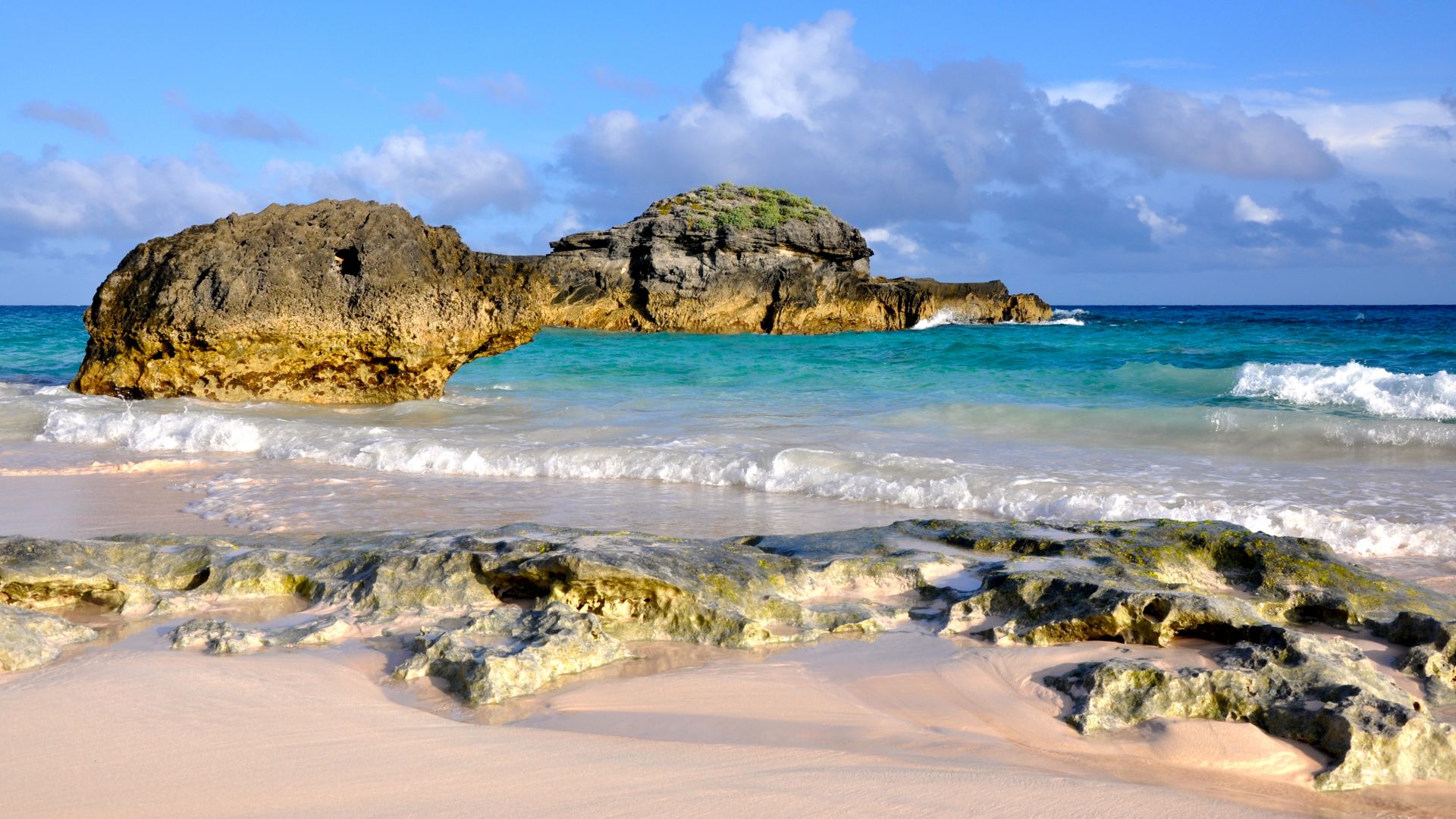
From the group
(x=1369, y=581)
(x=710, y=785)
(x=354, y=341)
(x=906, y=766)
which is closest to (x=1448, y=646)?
(x=1369, y=581)

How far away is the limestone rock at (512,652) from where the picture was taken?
2889 millimetres

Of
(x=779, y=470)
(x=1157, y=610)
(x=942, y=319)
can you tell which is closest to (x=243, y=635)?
(x=1157, y=610)

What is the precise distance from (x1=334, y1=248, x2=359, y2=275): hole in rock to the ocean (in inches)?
65.1

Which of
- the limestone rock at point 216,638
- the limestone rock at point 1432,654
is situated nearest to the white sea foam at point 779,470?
the limestone rock at point 1432,654

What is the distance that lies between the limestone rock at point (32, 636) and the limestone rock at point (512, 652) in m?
1.05

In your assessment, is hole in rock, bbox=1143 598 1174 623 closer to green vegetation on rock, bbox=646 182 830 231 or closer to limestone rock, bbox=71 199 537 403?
limestone rock, bbox=71 199 537 403

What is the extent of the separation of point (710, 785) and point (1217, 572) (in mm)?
2822

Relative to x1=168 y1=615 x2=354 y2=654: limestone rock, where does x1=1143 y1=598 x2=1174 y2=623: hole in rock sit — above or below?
above

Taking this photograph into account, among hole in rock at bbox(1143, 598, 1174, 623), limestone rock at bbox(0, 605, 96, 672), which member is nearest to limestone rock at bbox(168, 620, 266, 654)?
limestone rock at bbox(0, 605, 96, 672)

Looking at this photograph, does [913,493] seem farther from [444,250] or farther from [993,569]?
[444,250]

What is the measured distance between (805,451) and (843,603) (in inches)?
171

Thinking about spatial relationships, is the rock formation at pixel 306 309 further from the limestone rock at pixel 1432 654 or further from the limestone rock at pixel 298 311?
the limestone rock at pixel 1432 654

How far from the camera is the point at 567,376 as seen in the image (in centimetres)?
1825

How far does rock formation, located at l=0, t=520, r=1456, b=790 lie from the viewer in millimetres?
2762
